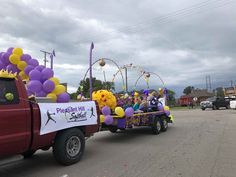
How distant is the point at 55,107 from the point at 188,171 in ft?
10.8

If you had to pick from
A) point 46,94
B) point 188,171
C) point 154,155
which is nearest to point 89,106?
point 46,94

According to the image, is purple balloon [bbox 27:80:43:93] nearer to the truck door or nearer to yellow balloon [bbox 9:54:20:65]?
the truck door

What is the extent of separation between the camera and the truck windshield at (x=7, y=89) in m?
5.39

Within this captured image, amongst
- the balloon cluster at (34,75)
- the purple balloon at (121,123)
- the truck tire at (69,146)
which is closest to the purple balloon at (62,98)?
the balloon cluster at (34,75)

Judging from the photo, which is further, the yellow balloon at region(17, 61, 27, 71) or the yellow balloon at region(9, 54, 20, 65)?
the yellow balloon at region(17, 61, 27, 71)

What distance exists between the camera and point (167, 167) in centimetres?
647

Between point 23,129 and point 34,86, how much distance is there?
4.97 feet

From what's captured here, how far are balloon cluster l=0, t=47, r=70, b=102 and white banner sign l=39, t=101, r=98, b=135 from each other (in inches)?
19.0

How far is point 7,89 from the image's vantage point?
5566 millimetres

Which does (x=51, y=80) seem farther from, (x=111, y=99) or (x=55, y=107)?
(x=111, y=99)

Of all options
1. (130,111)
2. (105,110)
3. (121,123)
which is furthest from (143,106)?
(105,110)

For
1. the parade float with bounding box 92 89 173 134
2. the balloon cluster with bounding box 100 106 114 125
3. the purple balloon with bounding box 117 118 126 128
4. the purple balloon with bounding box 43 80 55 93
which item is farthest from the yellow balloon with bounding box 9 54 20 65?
Answer: the purple balloon with bounding box 117 118 126 128

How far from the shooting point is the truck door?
5.26 meters

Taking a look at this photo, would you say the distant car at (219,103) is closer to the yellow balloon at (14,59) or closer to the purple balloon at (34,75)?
the yellow balloon at (14,59)
